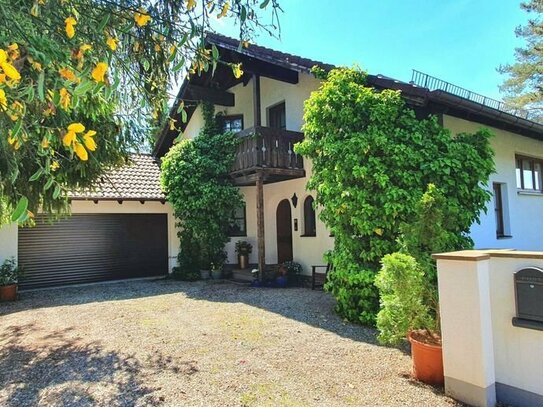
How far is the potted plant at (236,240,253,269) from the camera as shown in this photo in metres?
13.0

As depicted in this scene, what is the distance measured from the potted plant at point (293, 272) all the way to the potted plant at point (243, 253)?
224 centimetres

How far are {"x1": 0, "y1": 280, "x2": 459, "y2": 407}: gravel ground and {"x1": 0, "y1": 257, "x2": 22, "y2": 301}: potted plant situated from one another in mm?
1600

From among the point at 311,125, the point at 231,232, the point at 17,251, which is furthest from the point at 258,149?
the point at 17,251

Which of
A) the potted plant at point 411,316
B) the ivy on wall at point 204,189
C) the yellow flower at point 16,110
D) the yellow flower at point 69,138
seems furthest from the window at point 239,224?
the yellow flower at point 69,138

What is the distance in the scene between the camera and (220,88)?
14.3m

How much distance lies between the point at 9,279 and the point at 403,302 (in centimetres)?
1039

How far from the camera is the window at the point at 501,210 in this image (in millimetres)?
10695

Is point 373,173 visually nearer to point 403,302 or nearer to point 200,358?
point 403,302

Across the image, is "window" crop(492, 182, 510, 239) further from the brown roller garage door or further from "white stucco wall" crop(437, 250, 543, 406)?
the brown roller garage door

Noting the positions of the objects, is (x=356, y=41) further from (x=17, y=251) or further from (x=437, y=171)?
(x=17, y=251)

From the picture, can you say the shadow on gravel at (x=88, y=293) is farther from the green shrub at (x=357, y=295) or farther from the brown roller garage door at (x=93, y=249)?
the green shrub at (x=357, y=295)

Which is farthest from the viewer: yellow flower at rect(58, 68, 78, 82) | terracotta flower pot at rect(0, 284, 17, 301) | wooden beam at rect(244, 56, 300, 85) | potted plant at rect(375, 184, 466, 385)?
wooden beam at rect(244, 56, 300, 85)

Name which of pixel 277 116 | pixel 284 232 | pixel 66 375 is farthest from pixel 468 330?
pixel 277 116

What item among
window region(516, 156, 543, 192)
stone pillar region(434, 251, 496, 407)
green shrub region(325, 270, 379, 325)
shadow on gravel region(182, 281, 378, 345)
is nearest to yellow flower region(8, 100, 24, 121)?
stone pillar region(434, 251, 496, 407)
